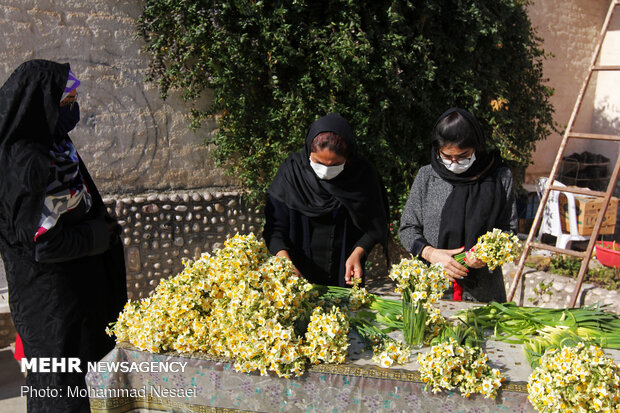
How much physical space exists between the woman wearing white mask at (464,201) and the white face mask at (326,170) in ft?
1.56

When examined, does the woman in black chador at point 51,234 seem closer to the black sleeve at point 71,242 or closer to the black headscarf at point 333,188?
the black sleeve at point 71,242

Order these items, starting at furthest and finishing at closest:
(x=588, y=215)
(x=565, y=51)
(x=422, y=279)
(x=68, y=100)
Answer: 1. (x=565, y=51)
2. (x=588, y=215)
3. (x=68, y=100)
4. (x=422, y=279)

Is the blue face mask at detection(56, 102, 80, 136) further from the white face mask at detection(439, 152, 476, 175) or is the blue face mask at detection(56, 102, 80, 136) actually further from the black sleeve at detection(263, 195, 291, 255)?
the white face mask at detection(439, 152, 476, 175)

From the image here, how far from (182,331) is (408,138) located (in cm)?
382

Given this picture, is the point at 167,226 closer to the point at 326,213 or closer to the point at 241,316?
the point at 326,213

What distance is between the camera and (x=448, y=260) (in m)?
2.27

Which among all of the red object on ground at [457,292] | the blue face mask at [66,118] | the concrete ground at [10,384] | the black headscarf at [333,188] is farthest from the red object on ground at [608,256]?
the concrete ground at [10,384]

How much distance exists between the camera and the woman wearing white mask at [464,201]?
2361mm

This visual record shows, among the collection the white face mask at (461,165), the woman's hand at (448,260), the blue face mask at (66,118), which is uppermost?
the blue face mask at (66,118)

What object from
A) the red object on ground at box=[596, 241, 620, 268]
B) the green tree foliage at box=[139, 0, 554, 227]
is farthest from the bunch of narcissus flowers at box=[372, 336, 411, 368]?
the red object on ground at box=[596, 241, 620, 268]

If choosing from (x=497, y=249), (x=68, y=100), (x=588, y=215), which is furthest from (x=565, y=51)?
(x=68, y=100)

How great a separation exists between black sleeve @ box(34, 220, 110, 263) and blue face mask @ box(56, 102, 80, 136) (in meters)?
0.42

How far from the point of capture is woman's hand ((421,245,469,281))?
7.29 ft

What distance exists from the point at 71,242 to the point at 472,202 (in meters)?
1.81
